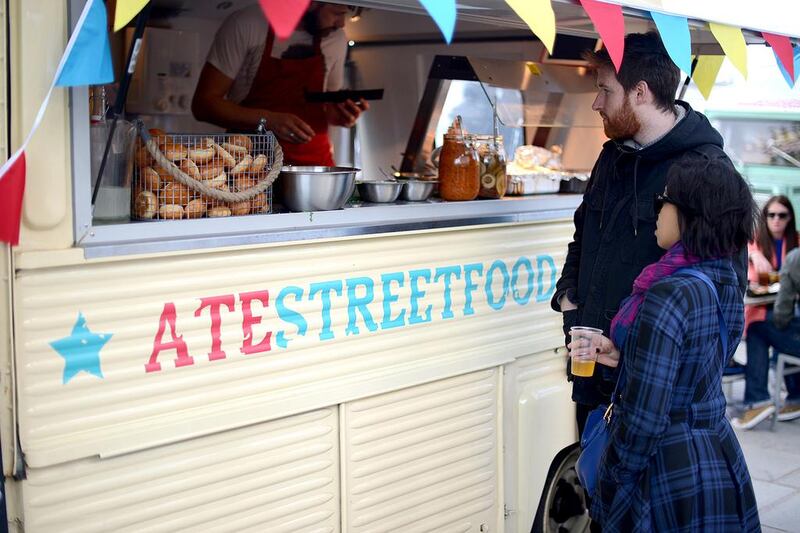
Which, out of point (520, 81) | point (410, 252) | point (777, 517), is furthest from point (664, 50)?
point (777, 517)

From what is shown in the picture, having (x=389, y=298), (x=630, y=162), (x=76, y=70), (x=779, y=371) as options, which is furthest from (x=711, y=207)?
(x=779, y=371)

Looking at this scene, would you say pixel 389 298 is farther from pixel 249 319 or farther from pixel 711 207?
pixel 711 207

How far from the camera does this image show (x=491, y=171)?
3793mm

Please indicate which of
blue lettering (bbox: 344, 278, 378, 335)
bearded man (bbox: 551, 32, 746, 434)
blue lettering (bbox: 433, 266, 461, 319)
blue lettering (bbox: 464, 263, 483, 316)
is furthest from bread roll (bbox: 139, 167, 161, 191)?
bearded man (bbox: 551, 32, 746, 434)

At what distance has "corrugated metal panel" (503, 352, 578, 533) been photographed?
3.75 m

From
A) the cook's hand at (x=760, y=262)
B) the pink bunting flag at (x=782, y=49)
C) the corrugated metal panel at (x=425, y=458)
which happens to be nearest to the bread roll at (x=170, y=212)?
the corrugated metal panel at (x=425, y=458)

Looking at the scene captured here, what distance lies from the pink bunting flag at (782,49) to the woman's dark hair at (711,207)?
123cm

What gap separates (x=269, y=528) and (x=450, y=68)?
7.40ft

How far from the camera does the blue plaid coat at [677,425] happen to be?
2.52 meters

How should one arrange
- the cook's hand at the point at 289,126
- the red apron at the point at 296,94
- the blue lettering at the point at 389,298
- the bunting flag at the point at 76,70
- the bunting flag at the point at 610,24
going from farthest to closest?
the red apron at the point at 296,94 → the cook's hand at the point at 289,126 → the blue lettering at the point at 389,298 → the bunting flag at the point at 610,24 → the bunting flag at the point at 76,70

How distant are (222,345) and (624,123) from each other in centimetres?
156

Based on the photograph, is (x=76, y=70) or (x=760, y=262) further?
(x=760, y=262)

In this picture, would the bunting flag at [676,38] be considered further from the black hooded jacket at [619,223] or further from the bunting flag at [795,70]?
the bunting flag at [795,70]

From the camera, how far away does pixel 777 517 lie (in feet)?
16.1
